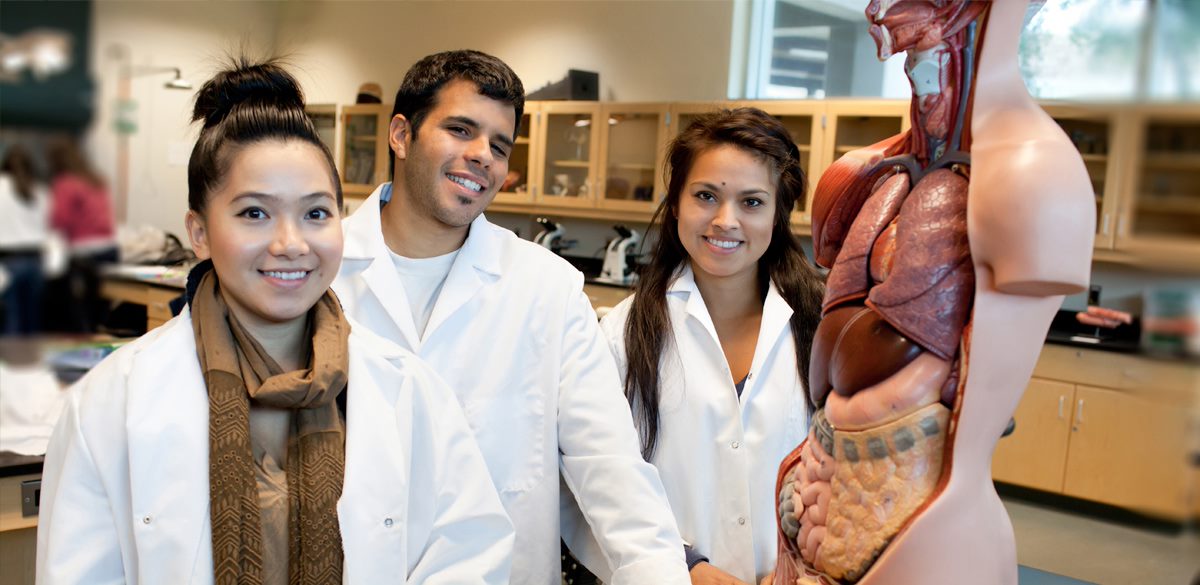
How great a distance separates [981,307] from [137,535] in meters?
0.87

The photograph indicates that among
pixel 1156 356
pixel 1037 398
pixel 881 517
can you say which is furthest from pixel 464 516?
pixel 1037 398

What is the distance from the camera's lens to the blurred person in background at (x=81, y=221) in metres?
0.54

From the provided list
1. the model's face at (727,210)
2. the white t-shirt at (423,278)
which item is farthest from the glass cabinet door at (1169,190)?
the white t-shirt at (423,278)

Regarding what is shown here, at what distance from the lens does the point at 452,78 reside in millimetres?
1474

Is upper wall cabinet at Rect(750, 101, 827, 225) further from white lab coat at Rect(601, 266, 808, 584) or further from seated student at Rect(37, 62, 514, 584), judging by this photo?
seated student at Rect(37, 62, 514, 584)

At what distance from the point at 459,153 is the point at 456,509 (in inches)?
23.5

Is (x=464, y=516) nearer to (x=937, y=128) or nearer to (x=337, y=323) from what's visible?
(x=337, y=323)

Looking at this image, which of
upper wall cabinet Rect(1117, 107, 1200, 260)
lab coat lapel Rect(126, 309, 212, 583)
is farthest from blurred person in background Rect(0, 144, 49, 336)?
upper wall cabinet Rect(1117, 107, 1200, 260)

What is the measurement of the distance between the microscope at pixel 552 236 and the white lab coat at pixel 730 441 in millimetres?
4342

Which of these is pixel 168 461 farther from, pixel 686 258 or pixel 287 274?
pixel 686 258

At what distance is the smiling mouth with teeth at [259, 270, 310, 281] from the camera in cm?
103

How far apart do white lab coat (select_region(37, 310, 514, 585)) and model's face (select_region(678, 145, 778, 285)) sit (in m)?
0.51

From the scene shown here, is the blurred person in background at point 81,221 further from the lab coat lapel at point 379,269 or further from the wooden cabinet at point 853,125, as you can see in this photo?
the wooden cabinet at point 853,125

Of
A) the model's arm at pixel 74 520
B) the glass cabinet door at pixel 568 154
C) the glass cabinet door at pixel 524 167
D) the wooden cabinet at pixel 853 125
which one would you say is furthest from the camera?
the glass cabinet door at pixel 524 167
